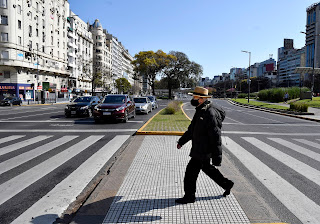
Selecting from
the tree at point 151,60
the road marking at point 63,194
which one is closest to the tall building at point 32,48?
the tree at point 151,60

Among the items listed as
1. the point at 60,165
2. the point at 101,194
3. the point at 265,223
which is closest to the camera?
the point at 265,223

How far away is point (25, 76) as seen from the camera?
4947 cm

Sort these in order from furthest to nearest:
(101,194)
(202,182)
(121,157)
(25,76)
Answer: (25,76) → (121,157) → (202,182) → (101,194)

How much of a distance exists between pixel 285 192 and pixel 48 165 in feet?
15.8

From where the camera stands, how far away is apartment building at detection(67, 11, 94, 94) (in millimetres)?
71438

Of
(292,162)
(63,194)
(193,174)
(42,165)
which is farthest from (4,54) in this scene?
(193,174)

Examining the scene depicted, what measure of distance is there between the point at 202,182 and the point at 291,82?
567 feet

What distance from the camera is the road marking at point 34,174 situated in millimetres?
4238

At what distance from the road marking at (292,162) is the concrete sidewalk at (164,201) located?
2.21 m

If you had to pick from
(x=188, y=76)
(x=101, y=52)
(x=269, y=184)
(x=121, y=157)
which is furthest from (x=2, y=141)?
(x=101, y=52)

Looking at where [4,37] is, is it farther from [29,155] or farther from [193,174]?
[193,174]

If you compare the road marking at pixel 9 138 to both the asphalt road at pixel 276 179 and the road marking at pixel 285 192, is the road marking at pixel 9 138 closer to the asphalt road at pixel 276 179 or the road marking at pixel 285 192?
the asphalt road at pixel 276 179

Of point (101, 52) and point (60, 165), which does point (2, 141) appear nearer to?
point (60, 165)

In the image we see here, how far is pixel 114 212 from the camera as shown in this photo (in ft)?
11.0
